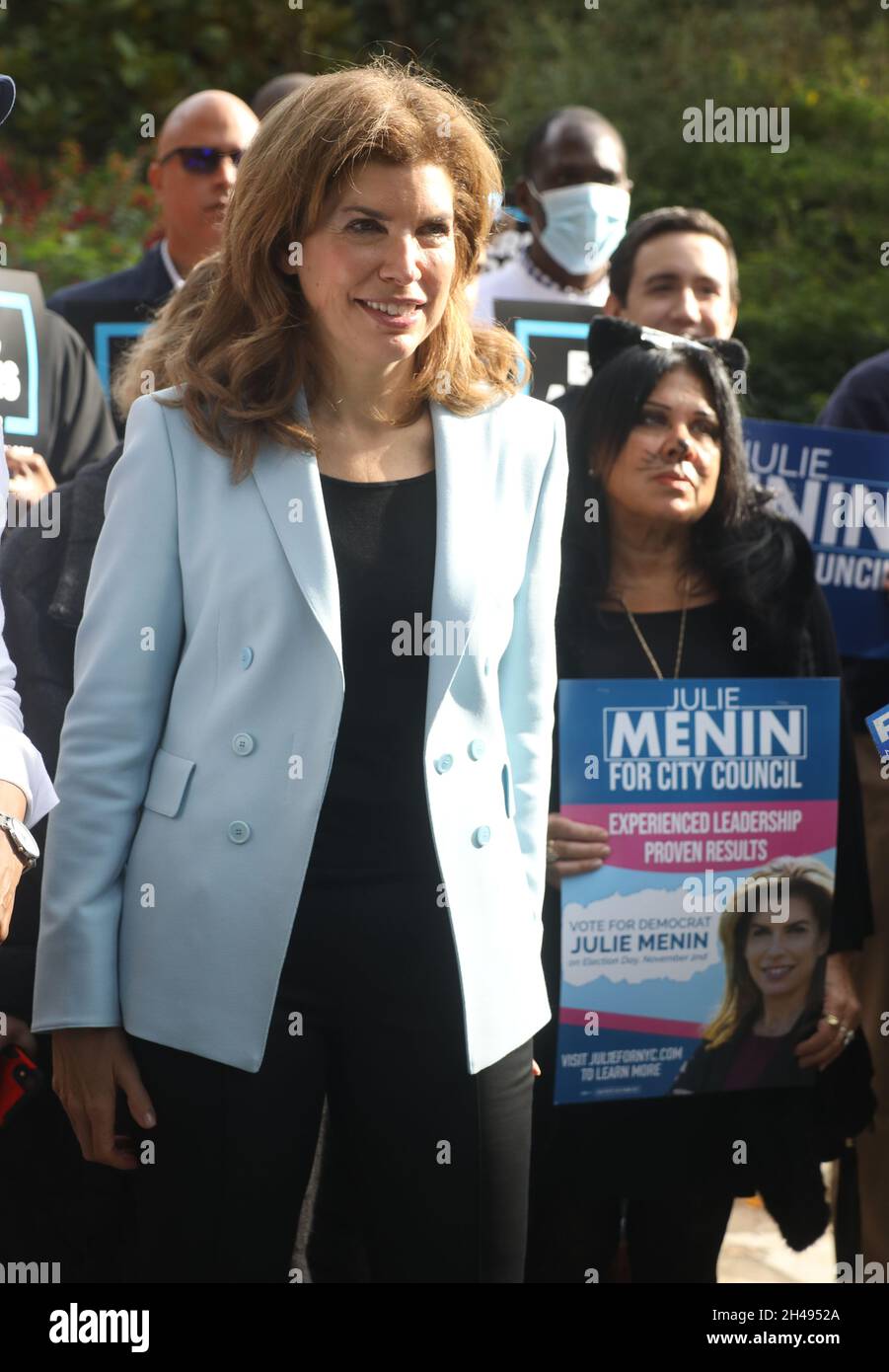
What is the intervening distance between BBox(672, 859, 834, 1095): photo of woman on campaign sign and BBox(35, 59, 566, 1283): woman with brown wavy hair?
1003 millimetres

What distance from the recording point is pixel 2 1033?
2.97 meters

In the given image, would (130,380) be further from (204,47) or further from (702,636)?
(204,47)

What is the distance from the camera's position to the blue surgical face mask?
15.4ft

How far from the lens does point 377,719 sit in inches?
95.2

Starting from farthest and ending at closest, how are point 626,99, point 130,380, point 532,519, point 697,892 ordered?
point 626,99, point 697,892, point 130,380, point 532,519

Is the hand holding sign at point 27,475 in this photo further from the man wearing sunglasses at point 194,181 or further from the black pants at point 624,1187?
the black pants at point 624,1187

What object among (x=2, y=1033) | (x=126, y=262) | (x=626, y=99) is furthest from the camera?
(x=626, y=99)

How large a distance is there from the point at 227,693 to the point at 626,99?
11.2 meters

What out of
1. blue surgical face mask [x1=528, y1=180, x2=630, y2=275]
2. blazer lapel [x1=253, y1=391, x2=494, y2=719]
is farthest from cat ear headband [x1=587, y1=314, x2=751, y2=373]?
blue surgical face mask [x1=528, y1=180, x2=630, y2=275]

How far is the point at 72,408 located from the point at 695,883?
1.77m

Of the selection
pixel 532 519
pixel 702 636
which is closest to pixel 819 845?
pixel 702 636

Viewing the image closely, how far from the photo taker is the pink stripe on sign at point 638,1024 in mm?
3312

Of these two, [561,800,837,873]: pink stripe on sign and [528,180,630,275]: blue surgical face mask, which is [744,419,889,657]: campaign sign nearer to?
[561,800,837,873]: pink stripe on sign

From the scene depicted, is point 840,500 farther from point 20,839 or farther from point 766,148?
point 766,148
